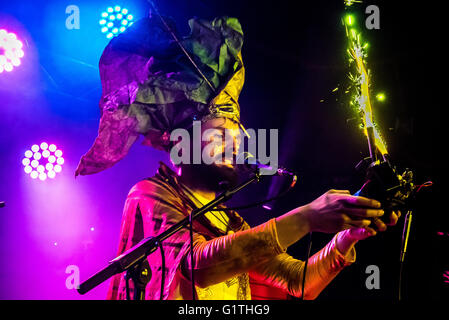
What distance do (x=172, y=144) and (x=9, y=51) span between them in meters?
3.61

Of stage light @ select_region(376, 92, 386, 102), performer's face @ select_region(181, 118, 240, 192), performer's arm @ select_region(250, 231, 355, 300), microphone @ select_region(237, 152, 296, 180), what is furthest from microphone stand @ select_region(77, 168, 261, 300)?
stage light @ select_region(376, 92, 386, 102)

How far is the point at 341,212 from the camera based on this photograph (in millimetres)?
1587

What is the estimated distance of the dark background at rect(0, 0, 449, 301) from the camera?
114 inches

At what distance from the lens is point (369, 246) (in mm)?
3498

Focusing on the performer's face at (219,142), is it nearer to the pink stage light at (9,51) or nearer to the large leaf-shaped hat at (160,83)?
the large leaf-shaped hat at (160,83)

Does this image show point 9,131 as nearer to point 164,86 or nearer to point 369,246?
point 164,86

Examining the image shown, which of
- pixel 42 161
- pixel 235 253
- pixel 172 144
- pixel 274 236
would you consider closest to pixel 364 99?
pixel 274 236

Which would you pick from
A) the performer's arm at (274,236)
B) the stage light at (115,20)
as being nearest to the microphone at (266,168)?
the performer's arm at (274,236)

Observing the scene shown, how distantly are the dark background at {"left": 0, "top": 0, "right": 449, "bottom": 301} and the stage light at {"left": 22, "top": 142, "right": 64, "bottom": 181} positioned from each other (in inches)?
5.5

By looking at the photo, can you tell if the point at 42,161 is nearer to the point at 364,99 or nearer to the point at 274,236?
the point at 274,236

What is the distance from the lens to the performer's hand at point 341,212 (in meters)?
1.54

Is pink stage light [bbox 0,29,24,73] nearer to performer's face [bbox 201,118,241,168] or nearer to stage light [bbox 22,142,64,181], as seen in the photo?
stage light [bbox 22,142,64,181]

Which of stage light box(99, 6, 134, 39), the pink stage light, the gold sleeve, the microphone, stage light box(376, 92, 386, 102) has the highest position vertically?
stage light box(99, 6, 134, 39)
